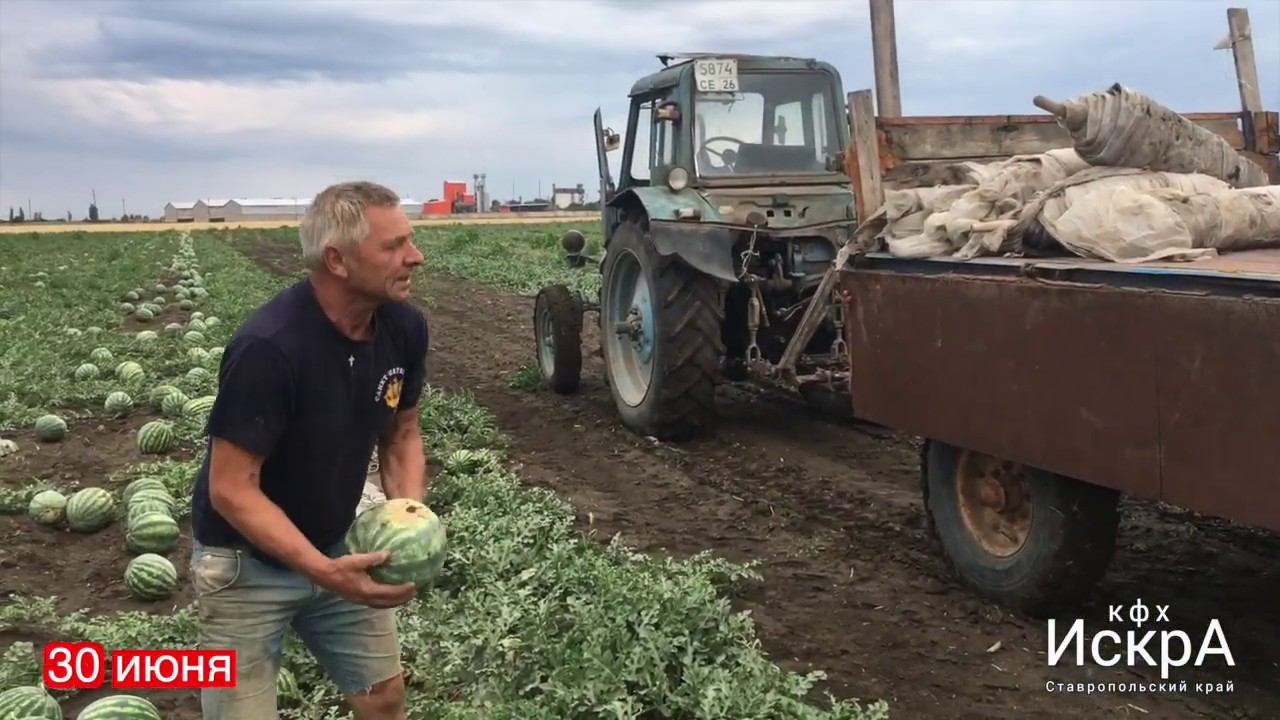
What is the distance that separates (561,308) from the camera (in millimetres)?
10789

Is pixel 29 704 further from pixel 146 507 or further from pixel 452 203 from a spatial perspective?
pixel 452 203

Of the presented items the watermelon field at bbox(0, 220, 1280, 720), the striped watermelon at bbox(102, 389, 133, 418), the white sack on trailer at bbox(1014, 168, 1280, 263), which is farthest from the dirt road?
the striped watermelon at bbox(102, 389, 133, 418)

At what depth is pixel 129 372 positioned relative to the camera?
10812 millimetres

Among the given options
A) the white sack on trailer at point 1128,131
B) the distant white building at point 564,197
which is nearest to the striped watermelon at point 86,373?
the white sack on trailer at point 1128,131

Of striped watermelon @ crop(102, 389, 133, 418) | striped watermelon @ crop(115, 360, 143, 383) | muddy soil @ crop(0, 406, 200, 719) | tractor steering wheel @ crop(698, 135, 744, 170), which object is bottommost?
muddy soil @ crop(0, 406, 200, 719)

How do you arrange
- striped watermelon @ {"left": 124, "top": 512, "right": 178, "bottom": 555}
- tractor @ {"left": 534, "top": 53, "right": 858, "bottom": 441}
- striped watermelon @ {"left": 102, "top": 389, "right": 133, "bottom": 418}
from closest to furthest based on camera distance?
striped watermelon @ {"left": 124, "top": 512, "right": 178, "bottom": 555} → tractor @ {"left": 534, "top": 53, "right": 858, "bottom": 441} → striped watermelon @ {"left": 102, "top": 389, "right": 133, "bottom": 418}

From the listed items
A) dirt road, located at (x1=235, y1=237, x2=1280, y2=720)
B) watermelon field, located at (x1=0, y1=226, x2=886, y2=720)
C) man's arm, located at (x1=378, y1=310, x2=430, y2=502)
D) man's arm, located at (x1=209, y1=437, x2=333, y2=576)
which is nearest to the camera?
man's arm, located at (x1=209, y1=437, x2=333, y2=576)

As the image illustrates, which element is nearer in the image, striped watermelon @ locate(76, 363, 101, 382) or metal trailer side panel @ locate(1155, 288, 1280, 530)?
metal trailer side panel @ locate(1155, 288, 1280, 530)

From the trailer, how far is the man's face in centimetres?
246

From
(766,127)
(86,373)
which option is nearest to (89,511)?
(86,373)

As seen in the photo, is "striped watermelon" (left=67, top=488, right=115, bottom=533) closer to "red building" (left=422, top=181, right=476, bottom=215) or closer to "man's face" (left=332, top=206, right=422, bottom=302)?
"man's face" (left=332, top=206, right=422, bottom=302)

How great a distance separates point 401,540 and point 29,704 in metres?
1.75

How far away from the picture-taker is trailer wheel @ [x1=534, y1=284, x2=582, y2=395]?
35.2 feet

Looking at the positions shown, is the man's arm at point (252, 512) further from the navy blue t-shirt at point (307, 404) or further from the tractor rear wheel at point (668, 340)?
the tractor rear wheel at point (668, 340)
